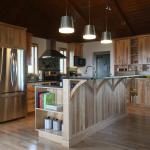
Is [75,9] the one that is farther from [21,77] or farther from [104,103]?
[104,103]

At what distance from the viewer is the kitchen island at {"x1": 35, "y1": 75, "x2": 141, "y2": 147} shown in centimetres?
336

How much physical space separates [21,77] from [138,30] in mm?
4749

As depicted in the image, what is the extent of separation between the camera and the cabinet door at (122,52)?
7.24 meters

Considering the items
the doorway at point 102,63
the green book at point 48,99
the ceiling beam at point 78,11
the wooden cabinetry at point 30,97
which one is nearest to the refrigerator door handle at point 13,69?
the wooden cabinetry at point 30,97

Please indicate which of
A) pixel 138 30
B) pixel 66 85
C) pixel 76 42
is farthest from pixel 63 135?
pixel 76 42

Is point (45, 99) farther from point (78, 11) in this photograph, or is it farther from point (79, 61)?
point (79, 61)

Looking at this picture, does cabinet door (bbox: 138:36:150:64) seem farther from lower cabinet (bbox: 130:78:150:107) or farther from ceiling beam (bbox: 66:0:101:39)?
ceiling beam (bbox: 66:0:101:39)

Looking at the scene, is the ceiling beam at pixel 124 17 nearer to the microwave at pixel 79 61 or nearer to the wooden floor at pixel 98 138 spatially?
the microwave at pixel 79 61

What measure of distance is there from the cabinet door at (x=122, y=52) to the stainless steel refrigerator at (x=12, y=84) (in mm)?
3877

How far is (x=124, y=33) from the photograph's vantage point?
7473 millimetres

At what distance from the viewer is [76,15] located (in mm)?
6637

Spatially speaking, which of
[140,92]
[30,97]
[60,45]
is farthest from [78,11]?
[140,92]

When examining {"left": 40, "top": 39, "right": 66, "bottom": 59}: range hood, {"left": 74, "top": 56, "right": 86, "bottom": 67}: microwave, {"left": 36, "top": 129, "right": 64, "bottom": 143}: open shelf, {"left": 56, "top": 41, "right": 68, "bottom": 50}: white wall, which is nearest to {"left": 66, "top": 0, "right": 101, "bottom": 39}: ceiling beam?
{"left": 40, "top": 39, "right": 66, "bottom": 59}: range hood

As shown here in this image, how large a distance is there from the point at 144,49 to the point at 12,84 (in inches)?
191
